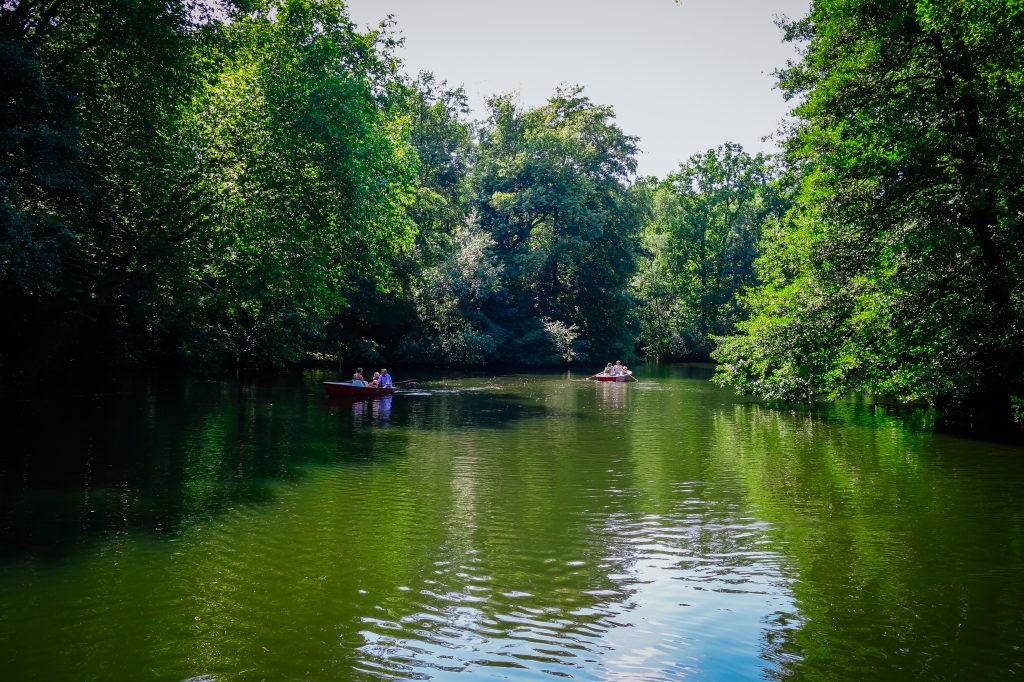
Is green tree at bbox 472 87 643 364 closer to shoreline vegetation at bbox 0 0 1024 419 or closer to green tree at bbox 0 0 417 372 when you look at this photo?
shoreline vegetation at bbox 0 0 1024 419

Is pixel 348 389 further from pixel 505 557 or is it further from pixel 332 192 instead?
pixel 505 557

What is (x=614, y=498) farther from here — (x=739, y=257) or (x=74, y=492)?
(x=739, y=257)

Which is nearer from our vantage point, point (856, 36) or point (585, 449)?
point (585, 449)

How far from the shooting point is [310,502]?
11.0m

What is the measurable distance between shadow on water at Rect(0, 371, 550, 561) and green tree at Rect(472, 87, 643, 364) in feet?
73.1

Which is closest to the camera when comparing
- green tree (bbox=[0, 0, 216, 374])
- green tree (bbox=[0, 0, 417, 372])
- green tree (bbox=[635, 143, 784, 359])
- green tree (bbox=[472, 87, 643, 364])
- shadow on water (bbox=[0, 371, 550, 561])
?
shadow on water (bbox=[0, 371, 550, 561])

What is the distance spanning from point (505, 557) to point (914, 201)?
46.5ft

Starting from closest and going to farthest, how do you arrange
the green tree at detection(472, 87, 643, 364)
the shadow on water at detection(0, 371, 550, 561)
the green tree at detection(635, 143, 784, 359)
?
the shadow on water at detection(0, 371, 550, 561), the green tree at detection(472, 87, 643, 364), the green tree at detection(635, 143, 784, 359)

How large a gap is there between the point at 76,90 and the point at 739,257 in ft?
184

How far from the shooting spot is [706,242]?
65.6m

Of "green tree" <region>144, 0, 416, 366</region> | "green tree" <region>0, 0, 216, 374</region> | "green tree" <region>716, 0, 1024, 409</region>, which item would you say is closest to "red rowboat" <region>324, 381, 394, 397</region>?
"green tree" <region>144, 0, 416, 366</region>

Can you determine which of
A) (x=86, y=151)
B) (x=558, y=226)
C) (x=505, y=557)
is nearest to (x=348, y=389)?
(x=86, y=151)

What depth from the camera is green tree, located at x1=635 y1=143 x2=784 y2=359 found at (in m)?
64.8

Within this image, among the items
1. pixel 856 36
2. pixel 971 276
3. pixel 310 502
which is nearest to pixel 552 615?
pixel 310 502
